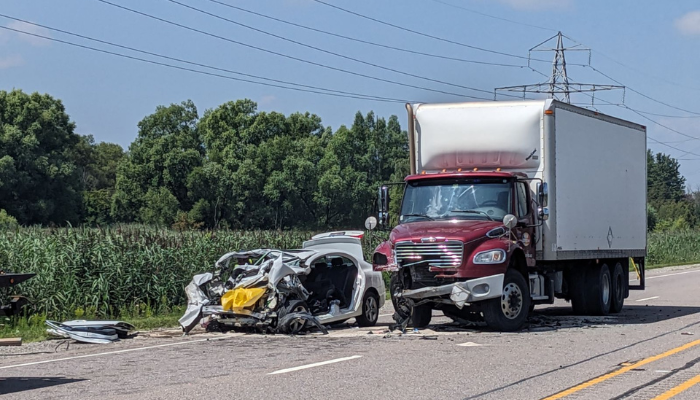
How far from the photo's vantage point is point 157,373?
1068 centimetres

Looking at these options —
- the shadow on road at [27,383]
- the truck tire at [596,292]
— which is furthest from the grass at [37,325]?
the truck tire at [596,292]

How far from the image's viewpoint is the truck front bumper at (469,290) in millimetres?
14430

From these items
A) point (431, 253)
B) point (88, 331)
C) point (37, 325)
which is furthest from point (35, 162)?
point (431, 253)

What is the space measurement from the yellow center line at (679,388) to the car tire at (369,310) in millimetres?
7385

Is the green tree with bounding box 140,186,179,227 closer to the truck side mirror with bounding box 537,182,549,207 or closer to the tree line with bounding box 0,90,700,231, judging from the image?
the tree line with bounding box 0,90,700,231

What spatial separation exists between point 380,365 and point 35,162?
6264 centimetres

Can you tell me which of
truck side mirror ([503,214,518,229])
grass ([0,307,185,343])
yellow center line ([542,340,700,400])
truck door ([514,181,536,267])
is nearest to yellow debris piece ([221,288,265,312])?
grass ([0,307,185,343])

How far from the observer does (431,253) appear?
14.7m

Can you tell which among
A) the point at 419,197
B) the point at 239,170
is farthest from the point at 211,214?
the point at 419,197

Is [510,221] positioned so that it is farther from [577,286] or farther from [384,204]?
[577,286]

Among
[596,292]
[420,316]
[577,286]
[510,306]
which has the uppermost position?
[577,286]

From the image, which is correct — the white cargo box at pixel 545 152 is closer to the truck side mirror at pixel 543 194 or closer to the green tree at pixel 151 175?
the truck side mirror at pixel 543 194

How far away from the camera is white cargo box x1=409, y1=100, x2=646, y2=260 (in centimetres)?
1638

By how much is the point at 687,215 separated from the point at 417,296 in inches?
4259
